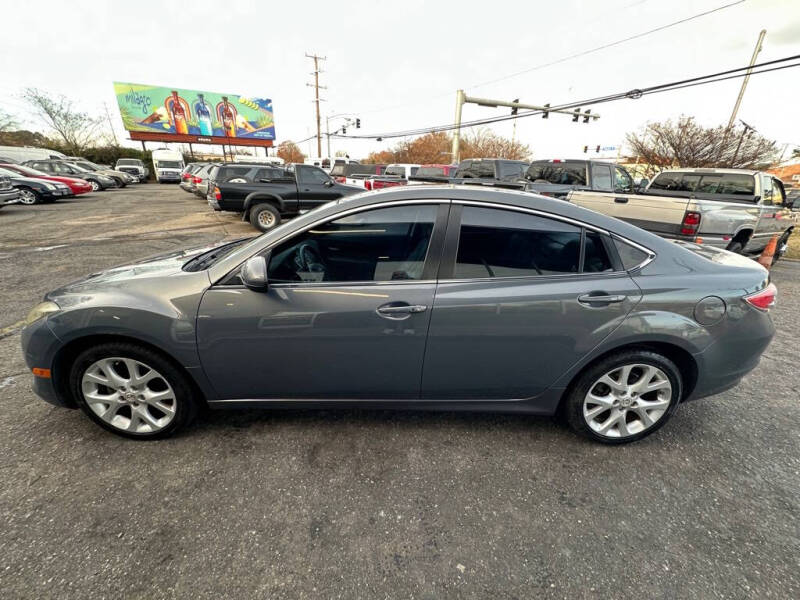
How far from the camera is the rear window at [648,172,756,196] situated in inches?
270

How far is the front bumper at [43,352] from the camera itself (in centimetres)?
216

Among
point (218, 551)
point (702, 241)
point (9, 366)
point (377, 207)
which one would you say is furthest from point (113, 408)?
point (702, 241)

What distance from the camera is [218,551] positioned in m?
1.71

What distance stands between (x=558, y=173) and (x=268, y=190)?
305 inches

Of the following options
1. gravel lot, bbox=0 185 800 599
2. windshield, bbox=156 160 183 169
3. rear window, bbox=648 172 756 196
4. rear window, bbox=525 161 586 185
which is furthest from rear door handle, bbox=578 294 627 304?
windshield, bbox=156 160 183 169

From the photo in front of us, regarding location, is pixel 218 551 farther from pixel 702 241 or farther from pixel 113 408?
pixel 702 241

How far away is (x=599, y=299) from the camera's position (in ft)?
6.95

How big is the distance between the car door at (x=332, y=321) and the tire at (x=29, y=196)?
61.9ft

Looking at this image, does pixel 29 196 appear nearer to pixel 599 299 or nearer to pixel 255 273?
pixel 255 273

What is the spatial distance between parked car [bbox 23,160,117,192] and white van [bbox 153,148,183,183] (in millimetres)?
6564

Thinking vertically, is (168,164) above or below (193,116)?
below

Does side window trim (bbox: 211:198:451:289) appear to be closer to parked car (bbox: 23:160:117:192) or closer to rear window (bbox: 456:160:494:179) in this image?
rear window (bbox: 456:160:494:179)

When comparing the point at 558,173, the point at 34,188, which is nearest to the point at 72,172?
the point at 34,188

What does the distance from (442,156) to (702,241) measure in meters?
48.6
